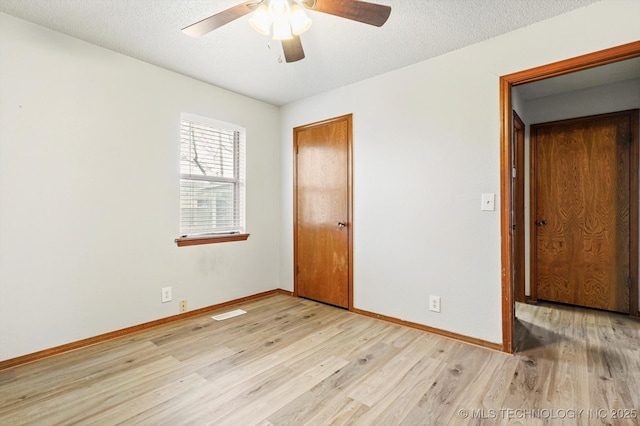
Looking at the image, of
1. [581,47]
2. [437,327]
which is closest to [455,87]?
[581,47]

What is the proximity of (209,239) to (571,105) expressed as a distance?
13.6 ft

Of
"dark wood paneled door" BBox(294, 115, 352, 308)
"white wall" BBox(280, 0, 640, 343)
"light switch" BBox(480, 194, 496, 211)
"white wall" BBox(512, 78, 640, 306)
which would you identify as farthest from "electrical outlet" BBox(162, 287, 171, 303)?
"white wall" BBox(512, 78, 640, 306)

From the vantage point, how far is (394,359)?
7.31 feet

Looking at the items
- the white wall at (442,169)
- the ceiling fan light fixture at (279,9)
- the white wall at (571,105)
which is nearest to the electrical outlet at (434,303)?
the white wall at (442,169)

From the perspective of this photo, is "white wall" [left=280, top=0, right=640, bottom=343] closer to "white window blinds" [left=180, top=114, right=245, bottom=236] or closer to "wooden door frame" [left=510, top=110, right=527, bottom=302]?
"white window blinds" [left=180, top=114, right=245, bottom=236]

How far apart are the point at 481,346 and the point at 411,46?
2403 millimetres

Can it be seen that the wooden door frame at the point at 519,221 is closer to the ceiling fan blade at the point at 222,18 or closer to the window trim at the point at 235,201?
the window trim at the point at 235,201

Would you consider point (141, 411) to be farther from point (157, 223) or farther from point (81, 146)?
point (81, 146)

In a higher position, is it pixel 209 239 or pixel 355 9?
pixel 355 9

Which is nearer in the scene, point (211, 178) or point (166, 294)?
point (166, 294)

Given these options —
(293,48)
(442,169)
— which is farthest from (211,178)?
(442,169)

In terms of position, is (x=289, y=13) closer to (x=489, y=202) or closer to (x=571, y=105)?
(x=489, y=202)

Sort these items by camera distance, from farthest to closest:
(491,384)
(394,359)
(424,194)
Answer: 1. (424,194)
2. (394,359)
3. (491,384)

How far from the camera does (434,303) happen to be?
Answer: 105 inches
